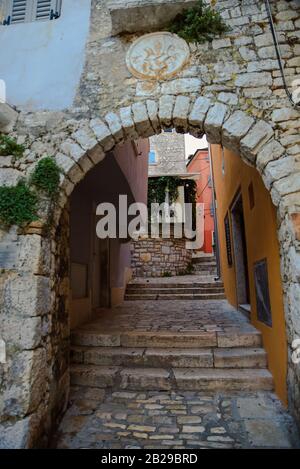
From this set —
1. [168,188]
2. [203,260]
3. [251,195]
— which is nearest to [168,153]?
[168,188]

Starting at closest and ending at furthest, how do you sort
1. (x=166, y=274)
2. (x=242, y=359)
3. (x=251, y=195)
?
(x=242, y=359), (x=251, y=195), (x=166, y=274)

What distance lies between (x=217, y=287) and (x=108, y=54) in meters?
6.67

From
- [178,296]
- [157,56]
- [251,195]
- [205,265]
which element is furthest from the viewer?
[205,265]

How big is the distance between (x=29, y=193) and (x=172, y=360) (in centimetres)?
252

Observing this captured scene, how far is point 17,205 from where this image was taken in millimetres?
2592

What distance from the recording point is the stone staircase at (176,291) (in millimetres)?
7871

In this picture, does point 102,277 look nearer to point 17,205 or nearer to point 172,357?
point 172,357

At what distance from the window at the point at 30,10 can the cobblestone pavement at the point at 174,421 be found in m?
4.44

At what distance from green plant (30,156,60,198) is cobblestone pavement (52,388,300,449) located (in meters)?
2.16

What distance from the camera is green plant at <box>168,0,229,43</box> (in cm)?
278

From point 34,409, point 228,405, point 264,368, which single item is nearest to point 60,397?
point 34,409

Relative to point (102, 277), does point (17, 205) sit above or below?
above

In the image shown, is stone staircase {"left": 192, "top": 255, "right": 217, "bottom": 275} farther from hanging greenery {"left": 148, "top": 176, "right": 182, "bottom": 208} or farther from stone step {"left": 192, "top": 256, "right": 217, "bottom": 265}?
hanging greenery {"left": 148, "top": 176, "right": 182, "bottom": 208}

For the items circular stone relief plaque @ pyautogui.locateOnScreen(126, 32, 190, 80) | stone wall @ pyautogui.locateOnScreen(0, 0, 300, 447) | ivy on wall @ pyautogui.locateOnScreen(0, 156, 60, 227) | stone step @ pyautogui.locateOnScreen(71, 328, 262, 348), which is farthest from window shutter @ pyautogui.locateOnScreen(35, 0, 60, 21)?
stone step @ pyautogui.locateOnScreen(71, 328, 262, 348)
